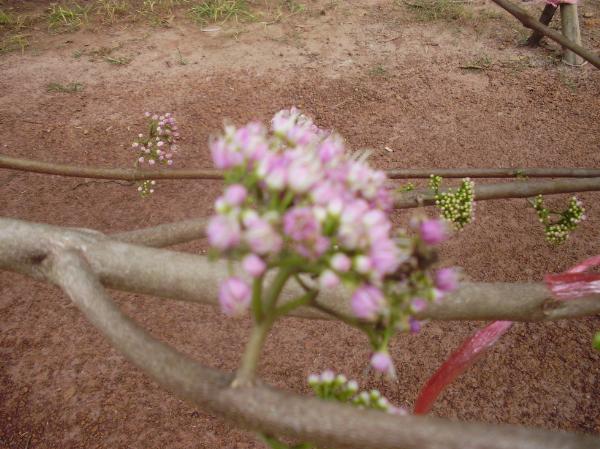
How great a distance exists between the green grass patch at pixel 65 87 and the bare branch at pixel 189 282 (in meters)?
4.04

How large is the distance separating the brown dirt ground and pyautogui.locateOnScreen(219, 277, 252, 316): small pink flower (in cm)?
188

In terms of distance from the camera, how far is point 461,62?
504 cm

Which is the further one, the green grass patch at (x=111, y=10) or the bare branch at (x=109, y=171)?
the green grass patch at (x=111, y=10)

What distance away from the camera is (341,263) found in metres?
0.64

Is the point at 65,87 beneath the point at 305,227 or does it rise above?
beneath

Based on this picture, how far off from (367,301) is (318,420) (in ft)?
0.54

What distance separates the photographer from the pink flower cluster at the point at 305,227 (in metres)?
0.63

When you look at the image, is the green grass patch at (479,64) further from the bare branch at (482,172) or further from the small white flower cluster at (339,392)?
the small white flower cluster at (339,392)

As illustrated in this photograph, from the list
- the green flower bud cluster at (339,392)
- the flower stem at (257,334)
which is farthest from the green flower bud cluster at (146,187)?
the flower stem at (257,334)

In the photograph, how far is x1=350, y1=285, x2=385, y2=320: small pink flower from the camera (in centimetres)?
64

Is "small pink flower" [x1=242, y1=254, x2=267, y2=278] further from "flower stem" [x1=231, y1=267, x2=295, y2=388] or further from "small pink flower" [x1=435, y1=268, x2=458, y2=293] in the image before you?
"small pink flower" [x1=435, y1=268, x2=458, y2=293]

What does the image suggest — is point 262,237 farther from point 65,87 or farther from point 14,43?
point 14,43

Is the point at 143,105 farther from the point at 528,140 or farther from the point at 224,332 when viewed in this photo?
the point at 528,140

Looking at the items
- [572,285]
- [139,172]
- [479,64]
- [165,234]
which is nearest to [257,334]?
[572,285]
